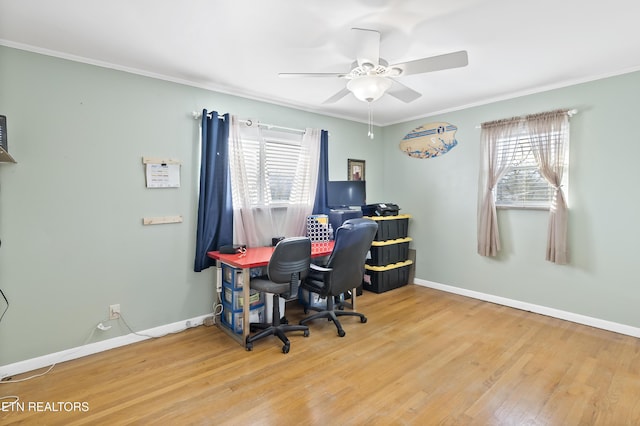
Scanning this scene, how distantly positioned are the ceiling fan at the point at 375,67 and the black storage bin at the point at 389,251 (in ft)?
7.01

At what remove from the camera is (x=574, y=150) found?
10.2 feet

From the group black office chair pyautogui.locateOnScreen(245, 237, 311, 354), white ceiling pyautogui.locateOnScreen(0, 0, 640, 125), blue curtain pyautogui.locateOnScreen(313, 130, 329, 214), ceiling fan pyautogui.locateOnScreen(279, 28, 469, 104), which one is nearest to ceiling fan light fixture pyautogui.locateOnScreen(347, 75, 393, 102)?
ceiling fan pyautogui.locateOnScreen(279, 28, 469, 104)

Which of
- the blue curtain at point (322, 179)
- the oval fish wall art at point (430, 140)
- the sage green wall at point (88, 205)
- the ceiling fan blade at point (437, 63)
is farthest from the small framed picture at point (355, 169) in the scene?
the ceiling fan blade at point (437, 63)

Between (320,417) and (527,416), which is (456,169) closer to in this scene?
(527,416)

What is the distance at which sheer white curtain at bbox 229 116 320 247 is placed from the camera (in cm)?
325

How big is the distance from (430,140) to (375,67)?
243 centimetres

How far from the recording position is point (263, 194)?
11.5 feet

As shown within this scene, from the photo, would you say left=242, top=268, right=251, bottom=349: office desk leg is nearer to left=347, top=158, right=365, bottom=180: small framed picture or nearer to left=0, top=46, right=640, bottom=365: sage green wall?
left=0, top=46, right=640, bottom=365: sage green wall

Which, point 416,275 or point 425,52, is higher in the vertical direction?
point 425,52

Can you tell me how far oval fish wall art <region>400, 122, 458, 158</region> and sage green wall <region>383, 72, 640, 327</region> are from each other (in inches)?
3.2

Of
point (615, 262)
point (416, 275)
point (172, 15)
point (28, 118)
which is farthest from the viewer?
point (416, 275)

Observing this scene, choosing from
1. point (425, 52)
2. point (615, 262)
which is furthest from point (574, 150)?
point (425, 52)

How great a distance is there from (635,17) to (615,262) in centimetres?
210

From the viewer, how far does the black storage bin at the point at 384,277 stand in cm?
409
